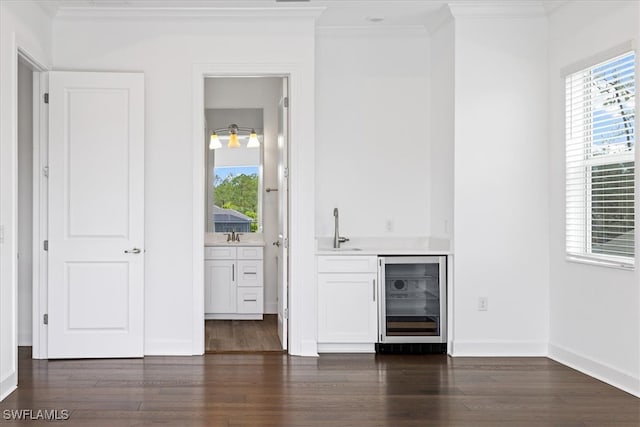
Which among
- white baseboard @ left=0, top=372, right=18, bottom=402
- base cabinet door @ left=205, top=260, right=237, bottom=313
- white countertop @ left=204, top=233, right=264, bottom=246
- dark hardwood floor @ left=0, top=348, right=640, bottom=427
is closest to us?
dark hardwood floor @ left=0, top=348, right=640, bottom=427

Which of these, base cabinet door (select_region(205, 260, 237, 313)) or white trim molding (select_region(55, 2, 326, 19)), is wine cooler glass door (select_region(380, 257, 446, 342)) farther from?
base cabinet door (select_region(205, 260, 237, 313))

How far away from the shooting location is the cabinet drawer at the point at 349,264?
5.48 m

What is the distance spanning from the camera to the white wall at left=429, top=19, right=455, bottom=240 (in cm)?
548

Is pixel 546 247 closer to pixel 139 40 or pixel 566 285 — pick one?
pixel 566 285

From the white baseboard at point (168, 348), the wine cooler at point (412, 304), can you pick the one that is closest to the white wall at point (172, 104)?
the white baseboard at point (168, 348)

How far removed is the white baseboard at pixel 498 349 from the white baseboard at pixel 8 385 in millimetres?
3217

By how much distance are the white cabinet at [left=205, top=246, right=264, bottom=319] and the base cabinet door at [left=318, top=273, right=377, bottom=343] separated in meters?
1.81

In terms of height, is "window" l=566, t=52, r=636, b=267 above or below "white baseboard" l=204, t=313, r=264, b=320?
above

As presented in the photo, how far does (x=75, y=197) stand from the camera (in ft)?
17.3

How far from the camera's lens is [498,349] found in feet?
17.7

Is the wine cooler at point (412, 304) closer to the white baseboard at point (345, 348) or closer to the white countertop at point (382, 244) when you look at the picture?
the white baseboard at point (345, 348)

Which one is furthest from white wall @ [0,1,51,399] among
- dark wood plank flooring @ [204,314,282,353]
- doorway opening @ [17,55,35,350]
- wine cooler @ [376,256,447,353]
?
wine cooler @ [376,256,447,353]

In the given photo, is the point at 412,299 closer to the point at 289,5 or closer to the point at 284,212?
the point at 284,212

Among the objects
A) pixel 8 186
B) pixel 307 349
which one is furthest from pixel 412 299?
pixel 8 186
